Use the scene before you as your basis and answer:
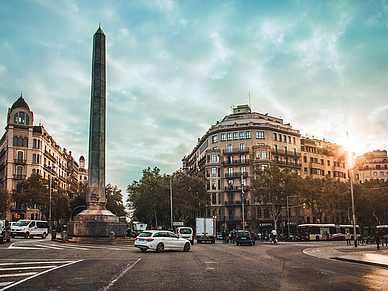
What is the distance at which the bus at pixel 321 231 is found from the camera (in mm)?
57844

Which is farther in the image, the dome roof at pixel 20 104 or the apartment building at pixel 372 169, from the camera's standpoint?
the apartment building at pixel 372 169

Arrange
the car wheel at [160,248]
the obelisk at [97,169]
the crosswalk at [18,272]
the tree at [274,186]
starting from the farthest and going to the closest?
1. the tree at [274,186]
2. the obelisk at [97,169]
3. the car wheel at [160,248]
4. the crosswalk at [18,272]

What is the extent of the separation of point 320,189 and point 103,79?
163 feet

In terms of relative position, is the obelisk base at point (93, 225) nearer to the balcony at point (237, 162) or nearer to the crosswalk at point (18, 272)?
the crosswalk at point (18, 272)

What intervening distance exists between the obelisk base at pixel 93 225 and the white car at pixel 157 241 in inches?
300

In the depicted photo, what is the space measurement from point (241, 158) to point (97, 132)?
5134 centimetres

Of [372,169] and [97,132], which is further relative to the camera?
[372,169]

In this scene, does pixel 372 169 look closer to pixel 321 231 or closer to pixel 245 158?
pixel 245 158

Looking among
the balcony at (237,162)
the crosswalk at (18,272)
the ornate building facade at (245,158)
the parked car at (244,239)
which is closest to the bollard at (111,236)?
the parked car at (244,239)

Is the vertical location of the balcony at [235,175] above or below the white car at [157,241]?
above

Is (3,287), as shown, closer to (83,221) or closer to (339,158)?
(83,221)

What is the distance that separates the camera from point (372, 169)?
119750mm

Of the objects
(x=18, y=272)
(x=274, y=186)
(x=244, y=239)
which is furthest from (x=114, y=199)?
(x=18, y=272)

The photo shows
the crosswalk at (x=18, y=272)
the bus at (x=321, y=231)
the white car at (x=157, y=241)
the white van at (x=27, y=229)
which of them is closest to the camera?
the crosswalk at (x=18, y=272)
